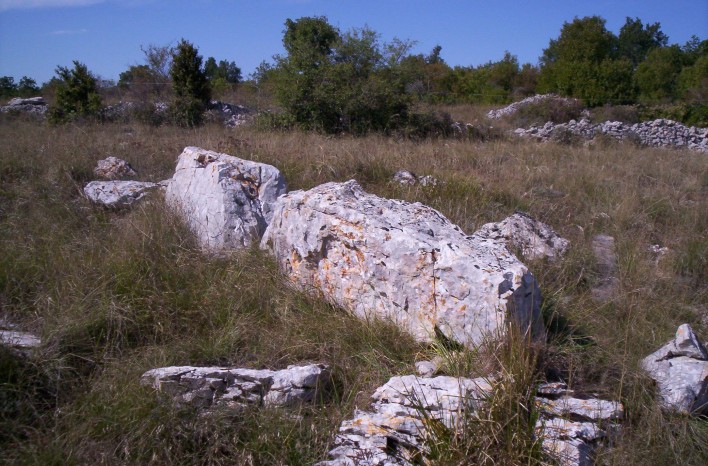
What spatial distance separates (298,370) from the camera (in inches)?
112

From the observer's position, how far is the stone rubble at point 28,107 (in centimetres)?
1388

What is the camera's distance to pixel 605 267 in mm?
4672

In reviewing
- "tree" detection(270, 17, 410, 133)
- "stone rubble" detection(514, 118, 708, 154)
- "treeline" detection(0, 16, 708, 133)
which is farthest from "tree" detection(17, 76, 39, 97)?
"stone rubble" detection(514, 118, 708, 154)

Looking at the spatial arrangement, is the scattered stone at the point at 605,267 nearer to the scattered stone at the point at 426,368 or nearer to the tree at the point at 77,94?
the scattered stone at the point at 426,368

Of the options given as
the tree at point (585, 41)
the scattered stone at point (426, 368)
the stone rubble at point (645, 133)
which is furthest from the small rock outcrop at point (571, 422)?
the tree at point (585, 41)

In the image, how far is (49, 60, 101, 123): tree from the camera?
1332 cm

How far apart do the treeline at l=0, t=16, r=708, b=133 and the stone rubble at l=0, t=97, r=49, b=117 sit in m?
0.92

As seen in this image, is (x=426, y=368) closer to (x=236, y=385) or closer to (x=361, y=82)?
(x=236, y=385)

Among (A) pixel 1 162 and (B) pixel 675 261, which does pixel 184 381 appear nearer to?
(B) pixel 675 261

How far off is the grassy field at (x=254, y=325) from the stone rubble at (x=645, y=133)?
7183 millimetres

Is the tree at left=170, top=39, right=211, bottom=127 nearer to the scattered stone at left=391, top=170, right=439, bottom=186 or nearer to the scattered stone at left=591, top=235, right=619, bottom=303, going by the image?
the scattered stone at left=391, top=170, right=439, bottom=186

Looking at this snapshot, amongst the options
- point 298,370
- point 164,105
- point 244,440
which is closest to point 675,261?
point 298,370

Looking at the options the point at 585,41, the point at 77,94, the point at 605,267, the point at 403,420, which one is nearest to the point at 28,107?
the point at 77,94

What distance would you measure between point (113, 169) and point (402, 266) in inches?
182
